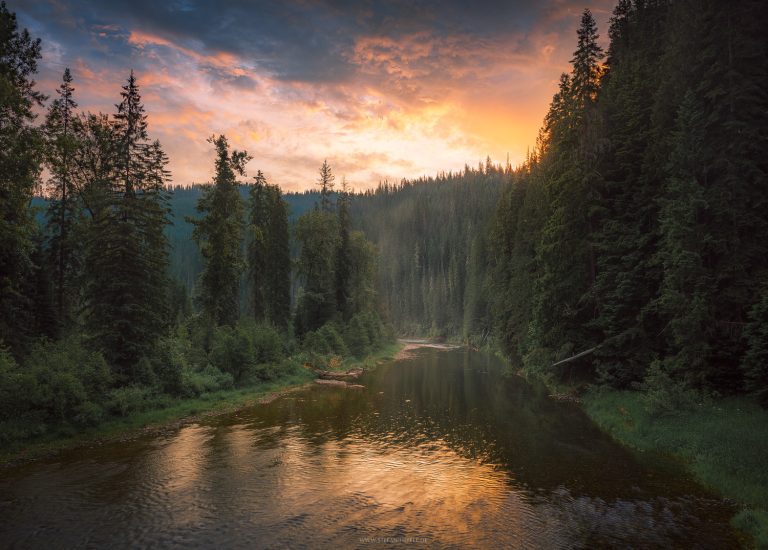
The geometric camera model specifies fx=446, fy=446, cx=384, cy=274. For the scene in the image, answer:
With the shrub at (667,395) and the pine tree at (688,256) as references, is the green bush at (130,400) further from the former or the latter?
the pine tree at (688,256)

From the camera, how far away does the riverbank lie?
18.3 meters

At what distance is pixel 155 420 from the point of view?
79.3 feet

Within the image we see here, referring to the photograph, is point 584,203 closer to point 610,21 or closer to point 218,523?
point 218,523

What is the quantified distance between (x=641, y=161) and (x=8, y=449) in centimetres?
3589

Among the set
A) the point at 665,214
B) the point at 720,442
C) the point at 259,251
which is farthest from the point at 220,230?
the point at 720,442

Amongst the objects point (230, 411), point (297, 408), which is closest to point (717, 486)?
point (297, 408)

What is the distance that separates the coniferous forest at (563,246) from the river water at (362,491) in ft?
16.4

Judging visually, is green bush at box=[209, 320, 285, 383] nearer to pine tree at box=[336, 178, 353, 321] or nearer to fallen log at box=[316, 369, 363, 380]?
fallen log at box=[316, 369, 363, 380]

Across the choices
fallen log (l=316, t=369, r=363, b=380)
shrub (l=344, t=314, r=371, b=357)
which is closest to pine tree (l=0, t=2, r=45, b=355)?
fallen log (l=316, t=369, r=363, b=380)

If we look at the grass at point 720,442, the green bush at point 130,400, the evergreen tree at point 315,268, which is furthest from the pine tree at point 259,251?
the grass at point 720,442

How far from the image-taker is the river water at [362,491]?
1193 centimetres

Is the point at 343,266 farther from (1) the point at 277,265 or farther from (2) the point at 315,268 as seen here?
(1) the point at 277,265

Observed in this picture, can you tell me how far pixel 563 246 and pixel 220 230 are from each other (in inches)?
1075

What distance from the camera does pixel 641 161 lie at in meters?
28.3
